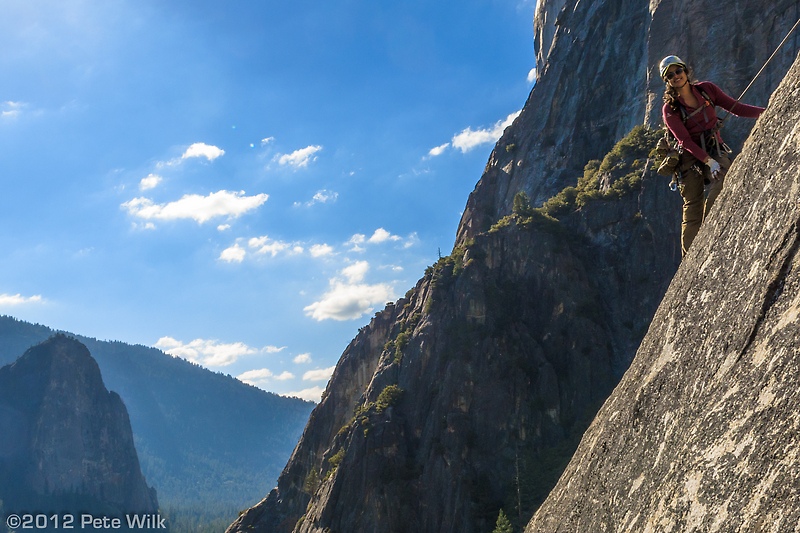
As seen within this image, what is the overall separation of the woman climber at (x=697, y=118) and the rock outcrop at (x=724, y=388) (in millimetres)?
1309

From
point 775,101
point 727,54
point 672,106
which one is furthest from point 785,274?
point 727,54

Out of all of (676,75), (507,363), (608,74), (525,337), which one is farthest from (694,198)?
(608,74)

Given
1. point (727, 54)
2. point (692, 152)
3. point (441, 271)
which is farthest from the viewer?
point (441, 271)

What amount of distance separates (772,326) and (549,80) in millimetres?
105610

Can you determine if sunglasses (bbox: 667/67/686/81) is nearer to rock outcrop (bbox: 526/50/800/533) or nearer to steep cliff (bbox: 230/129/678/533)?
rock outcrop (bbox: 526/50/800/533)

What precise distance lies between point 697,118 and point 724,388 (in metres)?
4.49

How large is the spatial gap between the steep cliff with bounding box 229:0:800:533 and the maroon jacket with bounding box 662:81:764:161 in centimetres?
5426

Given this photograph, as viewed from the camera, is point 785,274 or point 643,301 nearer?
point 785,274

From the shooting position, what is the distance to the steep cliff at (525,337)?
2554 inches

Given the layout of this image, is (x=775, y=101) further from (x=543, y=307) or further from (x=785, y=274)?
(x=543, y=307)

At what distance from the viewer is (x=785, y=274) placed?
5.32 meters

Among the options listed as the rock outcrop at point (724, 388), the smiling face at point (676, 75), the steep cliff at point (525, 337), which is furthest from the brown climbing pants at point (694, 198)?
the steep cliff at point (525, 337)

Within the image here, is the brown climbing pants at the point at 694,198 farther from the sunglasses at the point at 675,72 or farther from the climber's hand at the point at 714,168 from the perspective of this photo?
the sunglasses at the point at 675,72

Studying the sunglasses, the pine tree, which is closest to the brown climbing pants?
the sunglasses
